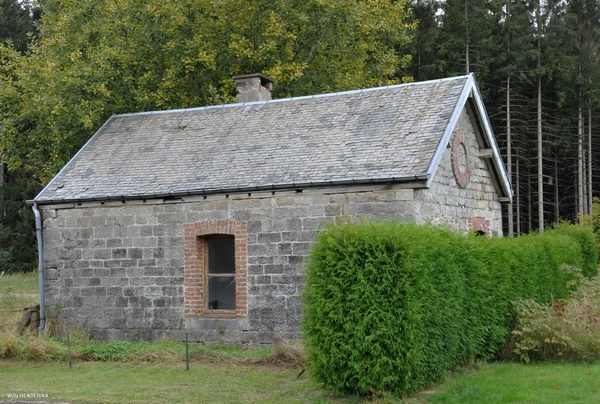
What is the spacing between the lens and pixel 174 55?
73.7 feet

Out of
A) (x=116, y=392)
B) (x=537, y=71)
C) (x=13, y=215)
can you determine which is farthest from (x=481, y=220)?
(x=13, y=215)

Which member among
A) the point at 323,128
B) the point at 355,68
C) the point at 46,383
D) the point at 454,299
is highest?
the point at 355,68

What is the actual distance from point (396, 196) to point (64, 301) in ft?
24.5

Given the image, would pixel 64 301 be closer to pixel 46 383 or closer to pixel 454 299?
pixel 46 383

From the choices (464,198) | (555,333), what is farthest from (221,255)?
(555,333)

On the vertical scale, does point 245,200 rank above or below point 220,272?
above

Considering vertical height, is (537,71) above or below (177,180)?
above

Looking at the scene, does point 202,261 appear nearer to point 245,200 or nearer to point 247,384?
point 245,200

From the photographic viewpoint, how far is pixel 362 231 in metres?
8.86

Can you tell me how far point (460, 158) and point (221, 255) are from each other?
5278mm

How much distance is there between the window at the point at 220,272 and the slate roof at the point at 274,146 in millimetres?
1184

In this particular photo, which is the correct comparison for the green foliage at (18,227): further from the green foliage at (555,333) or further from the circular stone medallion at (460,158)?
the green foliage at (555,333)

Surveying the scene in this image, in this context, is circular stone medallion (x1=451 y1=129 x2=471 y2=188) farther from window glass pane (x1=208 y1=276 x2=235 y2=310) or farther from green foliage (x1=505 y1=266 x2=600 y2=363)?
window glass pane (x1=208 y1=276 x2=235 y2=310)

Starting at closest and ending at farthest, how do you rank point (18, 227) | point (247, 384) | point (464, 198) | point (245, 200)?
point (247, 384) → point (245, 200) → point (464, 198) → point (18, 227)
